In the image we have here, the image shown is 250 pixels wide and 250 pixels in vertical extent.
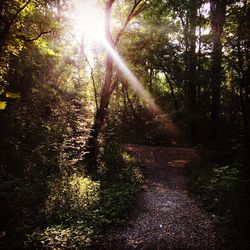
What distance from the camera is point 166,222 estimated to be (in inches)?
281

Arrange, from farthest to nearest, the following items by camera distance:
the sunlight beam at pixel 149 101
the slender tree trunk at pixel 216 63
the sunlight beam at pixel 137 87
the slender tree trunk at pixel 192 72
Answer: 1. the sunlight beam at pixel 137 87
2. the sunlight beam at pixel 149 101
3. the slender tree trunk at pixel 192 72
4. the slender tree trunk at pixel 216 63

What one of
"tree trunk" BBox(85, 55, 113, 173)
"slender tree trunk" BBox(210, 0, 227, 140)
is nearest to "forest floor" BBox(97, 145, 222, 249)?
"tree trunk" BBox(85, 55, 113, 173)

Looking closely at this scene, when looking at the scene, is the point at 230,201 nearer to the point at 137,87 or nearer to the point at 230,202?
the point at 230,202

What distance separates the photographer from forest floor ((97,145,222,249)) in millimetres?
6137

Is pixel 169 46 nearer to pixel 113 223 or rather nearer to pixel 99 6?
pixel 99 6

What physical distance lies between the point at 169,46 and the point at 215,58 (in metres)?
4.35

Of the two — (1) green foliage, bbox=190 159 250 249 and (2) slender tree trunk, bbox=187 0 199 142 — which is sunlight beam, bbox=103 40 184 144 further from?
(1) green foliage, bbox=190 159 250 249

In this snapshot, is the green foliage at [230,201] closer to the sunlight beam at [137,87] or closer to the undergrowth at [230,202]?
the undergrowth at [230,202]

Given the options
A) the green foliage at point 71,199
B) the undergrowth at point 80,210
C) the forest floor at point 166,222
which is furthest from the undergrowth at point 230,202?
the green foliage at point 71,199

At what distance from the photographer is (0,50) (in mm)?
7227

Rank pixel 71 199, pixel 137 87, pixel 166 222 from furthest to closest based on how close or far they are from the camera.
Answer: pixel 137 87 < pixel 71 199 < pixel 166 222

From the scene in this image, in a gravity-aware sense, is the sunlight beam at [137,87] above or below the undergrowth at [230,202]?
above

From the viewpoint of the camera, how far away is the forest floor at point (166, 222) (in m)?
6.14

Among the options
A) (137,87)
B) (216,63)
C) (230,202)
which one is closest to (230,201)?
(230,202)
